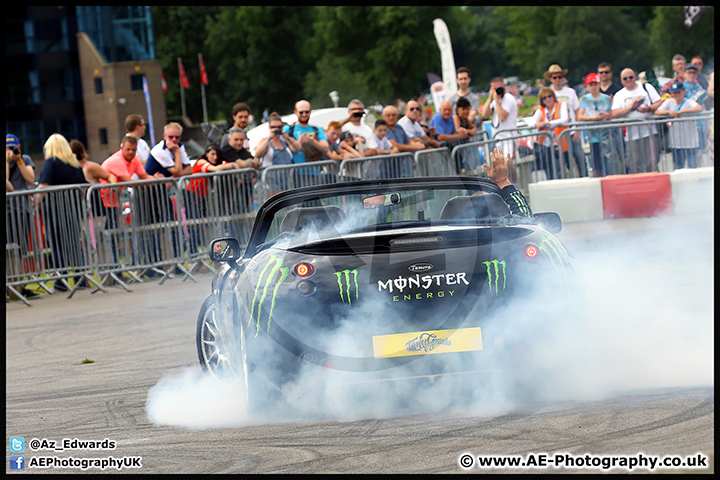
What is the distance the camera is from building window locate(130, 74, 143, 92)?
57078 millimetres

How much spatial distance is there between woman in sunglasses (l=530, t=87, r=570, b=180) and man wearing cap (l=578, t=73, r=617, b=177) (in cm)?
33

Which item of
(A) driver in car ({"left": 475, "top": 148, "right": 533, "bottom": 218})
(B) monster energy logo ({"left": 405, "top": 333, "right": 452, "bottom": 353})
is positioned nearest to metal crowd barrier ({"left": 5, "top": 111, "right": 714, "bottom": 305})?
(A) driver in car ({"left": 475, "top": 148, "right": 533, "bottom": 218})

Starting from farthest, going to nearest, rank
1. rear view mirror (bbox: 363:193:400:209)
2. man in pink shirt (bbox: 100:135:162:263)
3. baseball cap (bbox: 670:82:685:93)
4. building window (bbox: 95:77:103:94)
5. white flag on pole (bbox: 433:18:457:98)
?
building window (bbox: 95:77:103:94), white flag on pole (bbox: 433:18:457:98), baseball cap (bbox: 670:82:685:93), man in pink shirt (bbox: 100:135:162:263), rear view mirror (bbox: 363:193:400:209)

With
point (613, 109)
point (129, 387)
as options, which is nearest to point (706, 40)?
point (613, 109)

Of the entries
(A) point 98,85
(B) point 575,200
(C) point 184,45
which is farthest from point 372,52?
(B) point 575,200

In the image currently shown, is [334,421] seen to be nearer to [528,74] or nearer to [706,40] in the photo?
[706,40]

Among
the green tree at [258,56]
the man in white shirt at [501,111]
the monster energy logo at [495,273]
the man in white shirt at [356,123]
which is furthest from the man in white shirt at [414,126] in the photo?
the green tree at [258,56]

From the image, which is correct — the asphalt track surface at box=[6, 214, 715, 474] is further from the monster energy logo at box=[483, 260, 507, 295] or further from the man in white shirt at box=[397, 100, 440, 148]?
the man in white shirt at box=[397, 100, 440, 148]

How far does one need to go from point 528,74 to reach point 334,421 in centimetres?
10360

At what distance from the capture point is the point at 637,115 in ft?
52.5

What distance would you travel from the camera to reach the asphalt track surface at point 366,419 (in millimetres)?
4500

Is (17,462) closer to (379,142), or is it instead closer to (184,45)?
(379,142)

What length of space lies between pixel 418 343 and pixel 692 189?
10571 mm

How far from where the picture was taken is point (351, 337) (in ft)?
16.7
